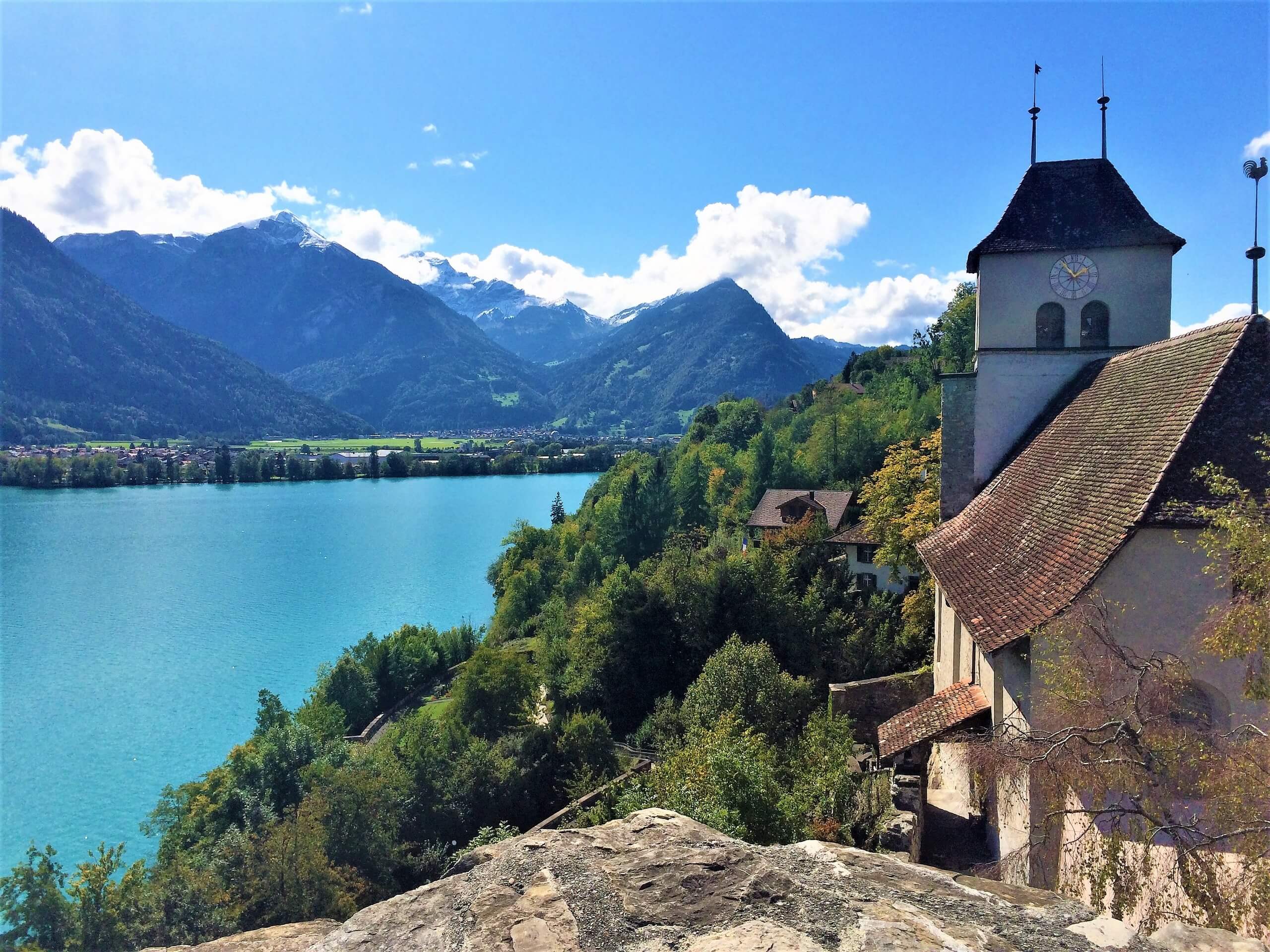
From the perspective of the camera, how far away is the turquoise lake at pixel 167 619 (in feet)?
129

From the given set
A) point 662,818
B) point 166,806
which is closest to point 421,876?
point 166,806

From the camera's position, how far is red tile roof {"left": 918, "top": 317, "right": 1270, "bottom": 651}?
10070 millimetres

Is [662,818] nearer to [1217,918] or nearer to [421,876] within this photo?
[1217,918]

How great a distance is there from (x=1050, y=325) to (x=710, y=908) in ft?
65.6

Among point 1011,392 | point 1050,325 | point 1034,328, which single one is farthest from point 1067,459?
point 1050,325

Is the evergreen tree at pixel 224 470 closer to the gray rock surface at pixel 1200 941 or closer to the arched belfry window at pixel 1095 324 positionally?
the arched belfry window at pixel 1095 324

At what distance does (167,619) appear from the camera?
63656 millimetres

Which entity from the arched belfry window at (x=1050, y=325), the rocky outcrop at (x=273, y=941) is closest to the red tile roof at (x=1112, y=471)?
the arched belfry window at (x=1050, y=325)

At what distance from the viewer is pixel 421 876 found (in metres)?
26.8

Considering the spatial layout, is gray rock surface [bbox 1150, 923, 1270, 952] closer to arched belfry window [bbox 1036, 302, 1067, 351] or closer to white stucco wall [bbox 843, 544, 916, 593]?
arched belfry window [bbox 1036, 302, 1067, 351]

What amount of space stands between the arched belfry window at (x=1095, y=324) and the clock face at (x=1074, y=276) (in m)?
0.41

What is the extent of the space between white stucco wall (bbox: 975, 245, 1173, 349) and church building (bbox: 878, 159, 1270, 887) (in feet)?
0.13

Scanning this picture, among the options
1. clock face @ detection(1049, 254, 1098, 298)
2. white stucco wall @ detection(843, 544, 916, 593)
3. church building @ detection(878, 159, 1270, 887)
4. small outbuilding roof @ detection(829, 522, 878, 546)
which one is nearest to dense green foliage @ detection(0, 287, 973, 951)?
white stucco wall @ detection(843, 544, 916, 593)

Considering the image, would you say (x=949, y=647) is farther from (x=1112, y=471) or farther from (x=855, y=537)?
(x=855, y=537)
